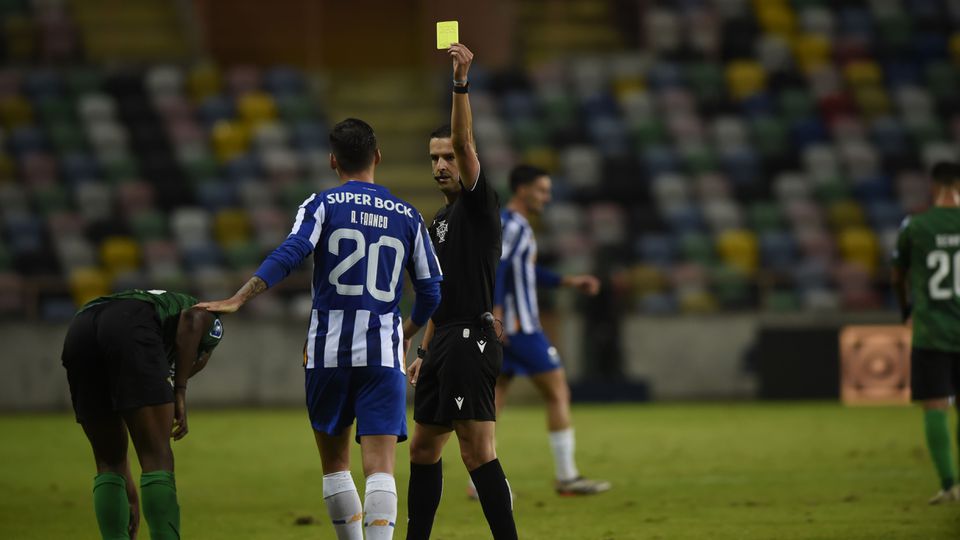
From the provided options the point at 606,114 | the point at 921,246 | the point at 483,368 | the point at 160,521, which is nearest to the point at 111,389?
the point at 160,521

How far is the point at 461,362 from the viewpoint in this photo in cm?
593

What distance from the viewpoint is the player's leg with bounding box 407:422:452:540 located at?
602 centimetres

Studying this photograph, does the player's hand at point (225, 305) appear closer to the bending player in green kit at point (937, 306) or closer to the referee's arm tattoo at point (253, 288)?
the referee's arm tattoo at point (253, 288)

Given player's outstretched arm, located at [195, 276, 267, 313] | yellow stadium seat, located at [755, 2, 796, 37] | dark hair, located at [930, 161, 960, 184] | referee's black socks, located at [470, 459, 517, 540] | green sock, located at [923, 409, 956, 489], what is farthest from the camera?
yellow stadium seat, located at [755, 2, 796, 37]

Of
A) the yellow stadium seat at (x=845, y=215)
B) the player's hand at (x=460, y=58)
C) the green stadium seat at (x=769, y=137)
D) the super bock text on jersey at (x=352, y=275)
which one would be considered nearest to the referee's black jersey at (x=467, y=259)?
the super bock text on jersey at (x=352, y=275)

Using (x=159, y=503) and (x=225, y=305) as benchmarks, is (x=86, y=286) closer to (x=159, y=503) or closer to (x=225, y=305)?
(x=159, y=503)

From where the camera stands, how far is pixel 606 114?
22.5 metres

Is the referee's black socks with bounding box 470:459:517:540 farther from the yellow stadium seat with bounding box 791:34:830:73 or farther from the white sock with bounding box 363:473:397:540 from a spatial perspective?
the yellow stadium seat with bounding box 791:34:830:73

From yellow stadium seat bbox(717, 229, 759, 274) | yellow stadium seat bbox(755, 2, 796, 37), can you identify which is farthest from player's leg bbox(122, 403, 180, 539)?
yellow stadium seat bbox(755, 2, 796, 37)

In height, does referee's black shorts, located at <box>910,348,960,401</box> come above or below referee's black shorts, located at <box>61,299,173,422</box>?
below

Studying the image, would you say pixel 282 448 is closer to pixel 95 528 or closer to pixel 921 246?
pixel 95 528

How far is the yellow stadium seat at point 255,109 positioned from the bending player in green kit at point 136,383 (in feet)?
53.8

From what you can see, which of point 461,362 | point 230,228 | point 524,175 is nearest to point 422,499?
point 461,362

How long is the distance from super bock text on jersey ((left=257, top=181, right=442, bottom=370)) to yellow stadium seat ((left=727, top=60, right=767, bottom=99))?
18.1 meters
